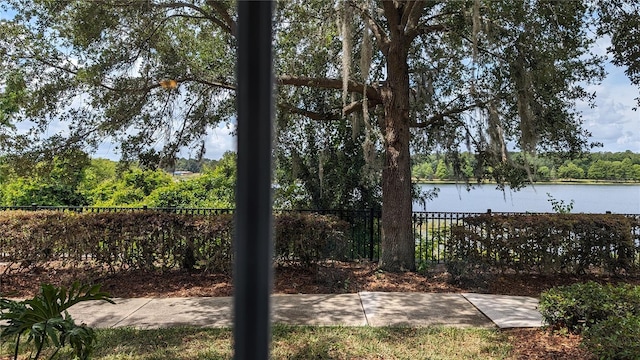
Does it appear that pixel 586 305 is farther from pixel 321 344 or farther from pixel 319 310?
pixel 319 310

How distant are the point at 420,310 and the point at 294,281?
1.47 metres

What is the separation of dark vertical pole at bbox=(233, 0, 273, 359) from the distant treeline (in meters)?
4.50

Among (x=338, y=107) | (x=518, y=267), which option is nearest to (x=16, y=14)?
(x=338, y=107)

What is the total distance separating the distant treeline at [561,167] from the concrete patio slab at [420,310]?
6.08 feet

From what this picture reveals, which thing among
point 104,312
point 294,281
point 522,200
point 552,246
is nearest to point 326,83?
point 294,281

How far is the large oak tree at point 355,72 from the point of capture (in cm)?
456

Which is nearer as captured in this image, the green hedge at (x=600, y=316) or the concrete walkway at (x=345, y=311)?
the green hedge at (x=600, y=316)

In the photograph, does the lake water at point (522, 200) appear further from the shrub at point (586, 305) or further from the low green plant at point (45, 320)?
the low green plant at point (45, 320)

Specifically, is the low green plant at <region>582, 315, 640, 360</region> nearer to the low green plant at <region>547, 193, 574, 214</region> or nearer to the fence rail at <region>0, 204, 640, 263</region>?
the fence rail at <region>0, 204, 640, 263</region>

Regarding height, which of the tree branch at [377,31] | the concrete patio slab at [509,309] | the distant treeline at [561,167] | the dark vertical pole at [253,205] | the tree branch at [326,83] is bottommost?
the concrete patio slab at [509,309]

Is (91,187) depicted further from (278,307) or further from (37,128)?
(278,307)

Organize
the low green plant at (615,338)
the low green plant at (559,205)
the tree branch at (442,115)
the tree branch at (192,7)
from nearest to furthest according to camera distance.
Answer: the low green plant at (615,338) < the tree branch at (192,7) < the tree branch at (442,115) < the low green plant at (559,205)

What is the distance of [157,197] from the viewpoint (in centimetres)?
764

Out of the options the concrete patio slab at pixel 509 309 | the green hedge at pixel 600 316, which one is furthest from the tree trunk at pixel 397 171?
the green hedge at pixel 600 316
